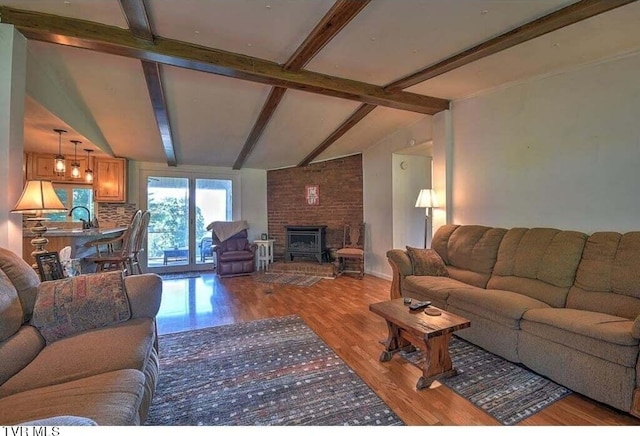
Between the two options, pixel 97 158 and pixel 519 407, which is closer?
pixel 519 407

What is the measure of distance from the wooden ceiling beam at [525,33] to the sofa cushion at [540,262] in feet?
5.58

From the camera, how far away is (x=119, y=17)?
2365 millimetres

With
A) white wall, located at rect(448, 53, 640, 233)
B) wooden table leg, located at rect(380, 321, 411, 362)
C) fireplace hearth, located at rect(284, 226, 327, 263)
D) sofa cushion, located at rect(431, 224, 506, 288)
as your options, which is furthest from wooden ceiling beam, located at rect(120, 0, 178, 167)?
sofa cushion, located at rect(431, 224, 506, 288)

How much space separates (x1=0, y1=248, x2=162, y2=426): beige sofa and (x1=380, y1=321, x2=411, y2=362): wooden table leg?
5.41 ft

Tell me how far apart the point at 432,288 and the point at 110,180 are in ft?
18.5

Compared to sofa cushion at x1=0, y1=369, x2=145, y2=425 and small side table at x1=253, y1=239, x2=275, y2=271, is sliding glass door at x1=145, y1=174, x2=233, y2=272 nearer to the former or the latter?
small side table at x1=253, y1=239, x2=275, y2=271

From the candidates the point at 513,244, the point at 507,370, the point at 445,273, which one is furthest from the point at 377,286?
the point at 507,370

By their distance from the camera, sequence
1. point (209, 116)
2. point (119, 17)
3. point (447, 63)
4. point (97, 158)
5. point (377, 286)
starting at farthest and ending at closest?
1. point (97, 158)
2. point (377, 286)
3. point (209, 116)
4. point (447, 63)
5. point (119, 17)

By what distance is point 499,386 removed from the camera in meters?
1.98

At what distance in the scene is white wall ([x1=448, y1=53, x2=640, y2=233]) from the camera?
2.45 metres

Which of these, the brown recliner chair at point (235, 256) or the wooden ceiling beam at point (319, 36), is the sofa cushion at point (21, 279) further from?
the brown recliner chair at point (235, 256)

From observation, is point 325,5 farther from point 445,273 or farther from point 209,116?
point 445,273

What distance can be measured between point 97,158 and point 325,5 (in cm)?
496

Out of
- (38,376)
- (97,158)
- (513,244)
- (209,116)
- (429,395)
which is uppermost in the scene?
(209,116)
